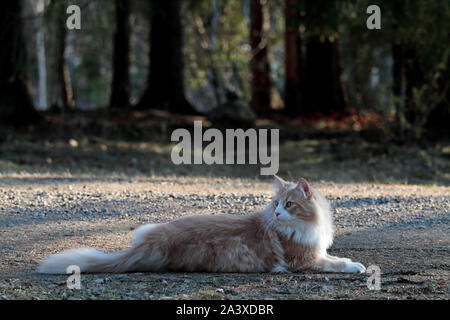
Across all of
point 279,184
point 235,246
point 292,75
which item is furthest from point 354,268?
point 292,75

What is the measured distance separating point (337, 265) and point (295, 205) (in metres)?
0.79

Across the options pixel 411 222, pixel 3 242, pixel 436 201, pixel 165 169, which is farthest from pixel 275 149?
pixel 3 242

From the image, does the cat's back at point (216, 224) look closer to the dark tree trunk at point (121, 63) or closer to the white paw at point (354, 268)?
the white paw at point (354, 268)

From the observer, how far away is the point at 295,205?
624 centimetres

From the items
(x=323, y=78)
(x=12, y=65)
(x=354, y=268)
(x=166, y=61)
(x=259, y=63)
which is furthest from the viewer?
(x=259, y=63)

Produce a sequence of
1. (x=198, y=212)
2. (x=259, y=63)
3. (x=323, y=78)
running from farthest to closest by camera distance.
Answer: (x=259, y=63), (x=323, y=78), (x=198, y=212)

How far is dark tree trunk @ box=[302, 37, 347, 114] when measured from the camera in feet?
80.2

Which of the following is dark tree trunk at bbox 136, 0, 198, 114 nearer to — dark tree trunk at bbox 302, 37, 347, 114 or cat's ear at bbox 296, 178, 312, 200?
dark tree trunk at bbox 302, 37, 347, 114

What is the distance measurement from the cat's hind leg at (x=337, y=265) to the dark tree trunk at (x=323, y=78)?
18247mm

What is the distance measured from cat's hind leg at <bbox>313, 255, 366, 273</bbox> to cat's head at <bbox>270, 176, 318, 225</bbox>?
1.53 feet

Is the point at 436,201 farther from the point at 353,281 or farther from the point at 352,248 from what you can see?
the point at 353,281

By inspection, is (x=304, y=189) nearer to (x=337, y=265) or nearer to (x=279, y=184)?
(x=279, y=184)

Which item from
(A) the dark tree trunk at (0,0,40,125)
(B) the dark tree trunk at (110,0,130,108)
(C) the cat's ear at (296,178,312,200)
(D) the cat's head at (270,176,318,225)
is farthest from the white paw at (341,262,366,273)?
(B) the dark tree trunk at (110,0,130,108)

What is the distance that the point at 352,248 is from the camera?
746 cm
